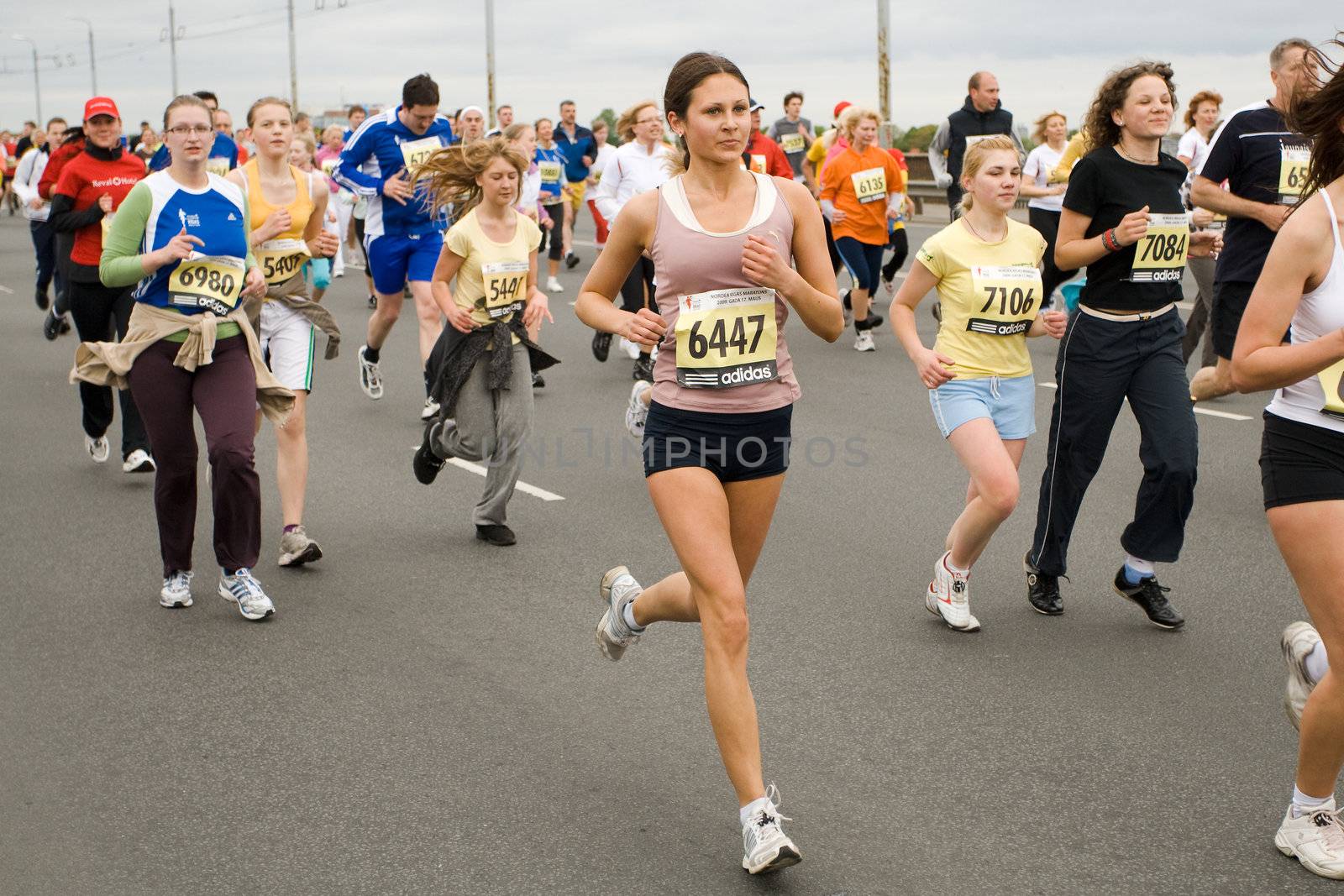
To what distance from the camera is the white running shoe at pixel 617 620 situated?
4.74 metres

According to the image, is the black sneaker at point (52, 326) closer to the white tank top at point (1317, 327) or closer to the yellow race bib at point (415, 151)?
the yellow race bib at point (415, 151)

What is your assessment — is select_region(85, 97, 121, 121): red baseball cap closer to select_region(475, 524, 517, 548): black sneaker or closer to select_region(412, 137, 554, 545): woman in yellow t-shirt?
select_region(412, 137, 554, 545): woman in yellow t-shirt

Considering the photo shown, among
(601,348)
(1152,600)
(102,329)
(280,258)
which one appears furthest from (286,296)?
(601,348)

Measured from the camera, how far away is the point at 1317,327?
370 centimetres

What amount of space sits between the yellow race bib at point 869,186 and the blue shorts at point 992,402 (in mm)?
7678

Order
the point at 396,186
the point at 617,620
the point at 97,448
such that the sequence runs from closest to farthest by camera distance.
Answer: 1. the point at 617,620
2. the point at 97,448
3. the point at 396,186

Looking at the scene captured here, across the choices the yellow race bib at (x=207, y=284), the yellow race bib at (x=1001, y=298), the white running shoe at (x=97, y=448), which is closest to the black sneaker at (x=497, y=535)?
the yellow race bib at (x=207, y=284)

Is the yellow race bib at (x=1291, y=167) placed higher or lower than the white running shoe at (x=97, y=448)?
higher

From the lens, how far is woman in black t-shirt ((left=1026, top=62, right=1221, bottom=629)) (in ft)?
18.3

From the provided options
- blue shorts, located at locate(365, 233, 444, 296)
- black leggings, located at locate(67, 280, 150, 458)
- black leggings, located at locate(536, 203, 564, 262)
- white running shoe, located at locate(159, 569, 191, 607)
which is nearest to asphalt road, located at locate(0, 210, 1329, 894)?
white running shoe, located at locate(159, 569, 191, 607)

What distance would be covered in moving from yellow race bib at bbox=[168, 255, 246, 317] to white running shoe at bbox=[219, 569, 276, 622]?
1033mm

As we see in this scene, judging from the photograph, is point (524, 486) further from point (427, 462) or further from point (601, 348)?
point (601, 348)

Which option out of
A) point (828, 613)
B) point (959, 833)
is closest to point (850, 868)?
point (959, 833)

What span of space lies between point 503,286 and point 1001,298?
261 cm
